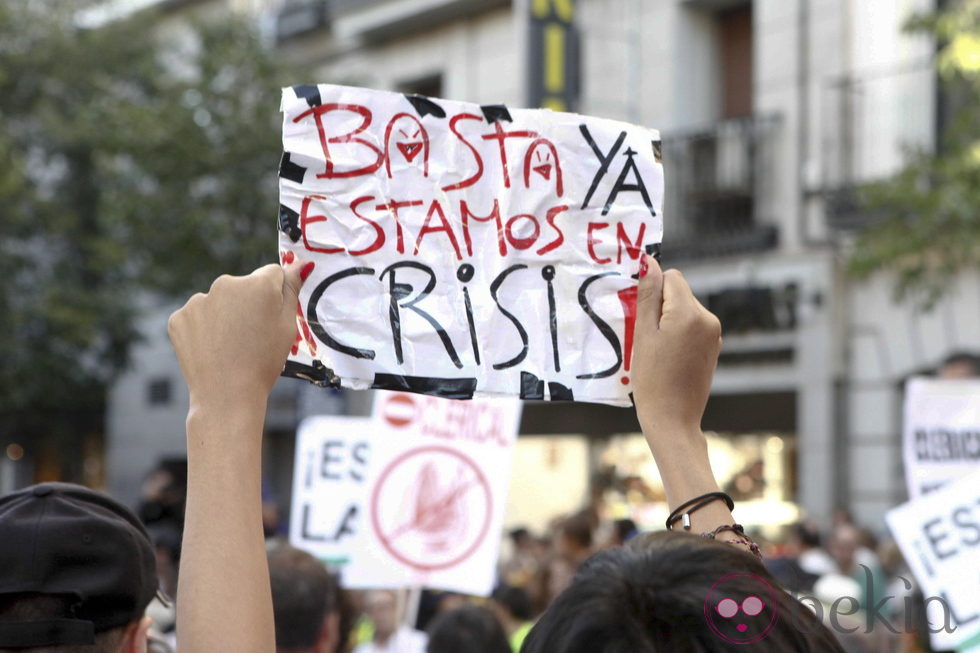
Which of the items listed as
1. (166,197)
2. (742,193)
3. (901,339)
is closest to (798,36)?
(742,193)

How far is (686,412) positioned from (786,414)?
11.6 m

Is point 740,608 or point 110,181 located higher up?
point 110,181

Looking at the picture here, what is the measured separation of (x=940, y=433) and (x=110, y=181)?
14448 mm

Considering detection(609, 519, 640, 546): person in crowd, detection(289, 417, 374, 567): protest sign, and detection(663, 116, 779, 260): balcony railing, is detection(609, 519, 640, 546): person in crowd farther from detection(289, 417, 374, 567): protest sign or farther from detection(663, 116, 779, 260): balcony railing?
detection(663, 116, 779, 260): balcony railing

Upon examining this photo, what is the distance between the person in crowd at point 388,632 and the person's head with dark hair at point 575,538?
1.36 metres

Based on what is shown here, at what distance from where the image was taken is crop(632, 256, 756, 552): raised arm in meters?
2.02

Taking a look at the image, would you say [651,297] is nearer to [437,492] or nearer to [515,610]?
[437,492]

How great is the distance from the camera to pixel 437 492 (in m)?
5.73

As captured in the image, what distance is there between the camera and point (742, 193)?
44.8 ft

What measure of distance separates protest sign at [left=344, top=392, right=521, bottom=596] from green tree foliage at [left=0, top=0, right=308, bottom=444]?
10.3 metres

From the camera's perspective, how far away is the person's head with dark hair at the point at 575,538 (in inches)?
284

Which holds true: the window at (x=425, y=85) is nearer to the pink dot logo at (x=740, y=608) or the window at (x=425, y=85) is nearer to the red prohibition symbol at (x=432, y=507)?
the red prohibition symbol at (x=432, y=507)

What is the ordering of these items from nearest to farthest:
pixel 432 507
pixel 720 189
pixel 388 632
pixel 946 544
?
pixel 946 544 < pixel 432 507 < pixel 388 632 < pixel 720 189

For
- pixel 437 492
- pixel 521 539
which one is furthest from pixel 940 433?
pixel 521 539
